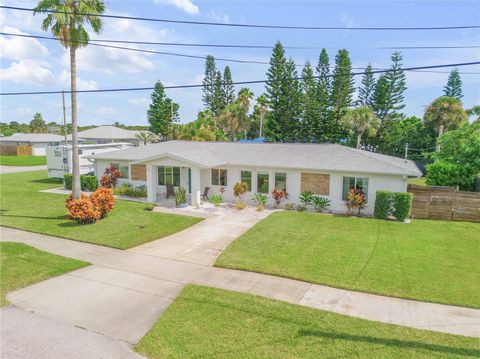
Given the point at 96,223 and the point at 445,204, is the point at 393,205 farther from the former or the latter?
the point at 96,223

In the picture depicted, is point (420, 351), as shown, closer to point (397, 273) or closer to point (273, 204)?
point (397, 273)

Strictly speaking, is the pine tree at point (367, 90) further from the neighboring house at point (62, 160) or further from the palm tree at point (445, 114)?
the neighboring house at point (62, 160)

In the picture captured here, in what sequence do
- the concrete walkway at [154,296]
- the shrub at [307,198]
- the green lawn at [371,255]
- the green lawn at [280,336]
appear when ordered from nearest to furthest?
the green lawn at [280,336], the concrete walkway at [154,296], the green lawn at [371,255], the shrub at [307,198]

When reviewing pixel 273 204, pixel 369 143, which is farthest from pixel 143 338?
pixel 369 143

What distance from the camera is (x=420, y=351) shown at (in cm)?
573

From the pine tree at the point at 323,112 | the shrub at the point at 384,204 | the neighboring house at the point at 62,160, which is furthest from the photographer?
the pine tree at the point at 323,112

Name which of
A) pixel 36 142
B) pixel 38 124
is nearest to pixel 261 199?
pixel 36 142

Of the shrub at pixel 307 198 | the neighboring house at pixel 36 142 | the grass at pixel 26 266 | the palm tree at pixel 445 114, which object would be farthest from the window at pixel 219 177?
the neighboring house at pixel 36 142

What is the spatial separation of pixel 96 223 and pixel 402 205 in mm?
14156

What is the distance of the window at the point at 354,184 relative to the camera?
16.4 metres

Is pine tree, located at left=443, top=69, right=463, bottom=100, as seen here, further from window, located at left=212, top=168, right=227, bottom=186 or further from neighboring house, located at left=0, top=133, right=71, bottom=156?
neighboring house, located at left=0, top=133, right=71, bottom=156

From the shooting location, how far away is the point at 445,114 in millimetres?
35406

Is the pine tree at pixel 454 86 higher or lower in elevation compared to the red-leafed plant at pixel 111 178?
higher

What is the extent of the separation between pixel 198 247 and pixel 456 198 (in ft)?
40.8
